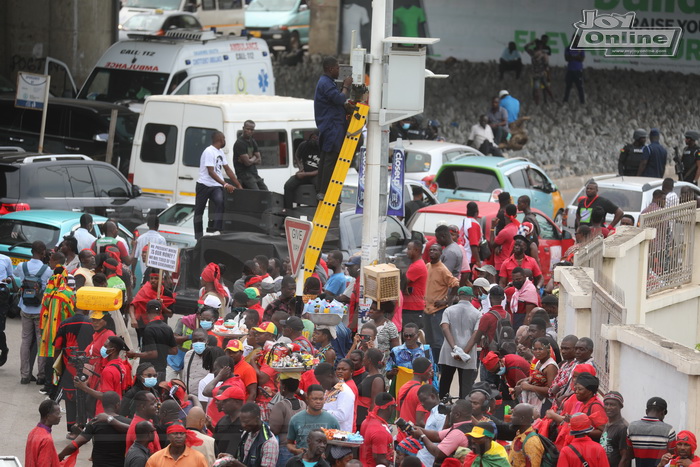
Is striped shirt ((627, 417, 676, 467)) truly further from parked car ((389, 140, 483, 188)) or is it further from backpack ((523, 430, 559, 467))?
parked car ((389, 140, 483, 188))

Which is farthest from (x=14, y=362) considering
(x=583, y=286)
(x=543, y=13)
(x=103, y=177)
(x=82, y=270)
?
(x=543, y=13)

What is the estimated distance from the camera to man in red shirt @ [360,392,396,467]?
9.53m

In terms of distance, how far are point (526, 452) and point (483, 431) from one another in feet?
2.07

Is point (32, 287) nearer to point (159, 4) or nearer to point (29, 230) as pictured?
point (29, 230)

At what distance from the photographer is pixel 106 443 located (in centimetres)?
1002

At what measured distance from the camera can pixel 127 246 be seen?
1695 cm

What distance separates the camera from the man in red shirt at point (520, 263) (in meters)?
15.5

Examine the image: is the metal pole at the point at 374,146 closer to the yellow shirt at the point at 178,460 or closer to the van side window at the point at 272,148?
the yellow shirt at the point at 178,460

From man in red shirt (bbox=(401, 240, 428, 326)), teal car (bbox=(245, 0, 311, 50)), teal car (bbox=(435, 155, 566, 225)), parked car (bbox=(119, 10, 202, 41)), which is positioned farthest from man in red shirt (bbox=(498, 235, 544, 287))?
teal car (bbox=(245, 0, 311, 50))

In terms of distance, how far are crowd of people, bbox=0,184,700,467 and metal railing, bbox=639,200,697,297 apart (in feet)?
3.00

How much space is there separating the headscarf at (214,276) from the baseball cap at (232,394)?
3710mm

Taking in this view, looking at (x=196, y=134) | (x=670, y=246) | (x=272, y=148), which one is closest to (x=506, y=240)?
(x=670, y=246)

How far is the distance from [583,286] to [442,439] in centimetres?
478

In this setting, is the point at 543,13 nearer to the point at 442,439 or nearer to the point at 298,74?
the point at 298,74
